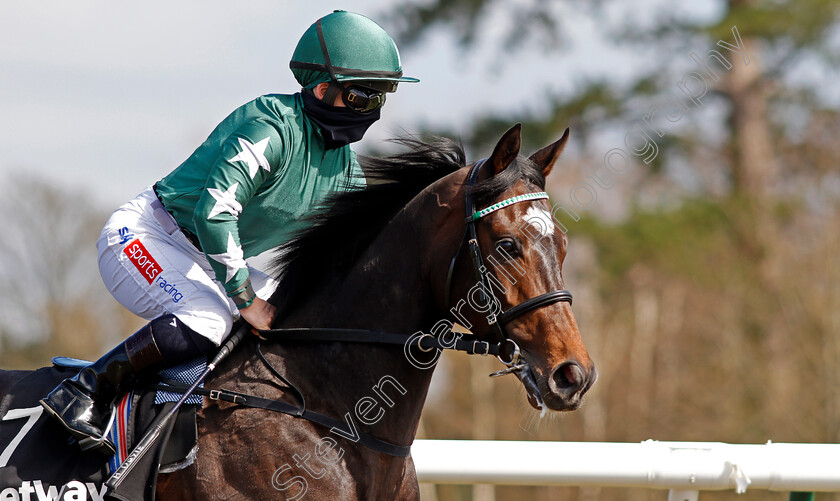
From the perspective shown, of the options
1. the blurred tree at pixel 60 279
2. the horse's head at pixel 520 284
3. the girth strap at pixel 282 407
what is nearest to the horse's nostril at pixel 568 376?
the horse's head at pixel 520 284

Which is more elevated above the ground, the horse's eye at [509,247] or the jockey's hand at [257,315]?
the horse's eye at [509,247]

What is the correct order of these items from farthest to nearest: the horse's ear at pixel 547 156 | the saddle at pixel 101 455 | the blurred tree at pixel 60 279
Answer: the blurred tree at pixel 60 279, the horse's ear at pixel 547 156, the saddle at pixel 101 455

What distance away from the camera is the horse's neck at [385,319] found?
10.0ft

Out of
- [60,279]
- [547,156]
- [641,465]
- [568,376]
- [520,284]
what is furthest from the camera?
[60,279]

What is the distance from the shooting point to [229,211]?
2969 mm

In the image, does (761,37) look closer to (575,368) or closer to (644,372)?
(644,372)

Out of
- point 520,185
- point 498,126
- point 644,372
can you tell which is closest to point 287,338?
point 520,185

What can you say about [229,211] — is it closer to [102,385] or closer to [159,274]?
[159,274]

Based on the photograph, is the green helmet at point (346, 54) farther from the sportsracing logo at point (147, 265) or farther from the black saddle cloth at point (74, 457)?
the black saddle cloth at point (74, 457)

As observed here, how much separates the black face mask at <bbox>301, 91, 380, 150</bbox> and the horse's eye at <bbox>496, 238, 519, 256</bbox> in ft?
2.70

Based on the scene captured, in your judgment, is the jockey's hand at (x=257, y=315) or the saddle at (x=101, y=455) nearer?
the saddle at (x=101, y=455)

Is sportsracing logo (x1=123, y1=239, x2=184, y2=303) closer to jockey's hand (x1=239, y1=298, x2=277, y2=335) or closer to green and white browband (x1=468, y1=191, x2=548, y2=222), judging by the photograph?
jockey's hand (x1=239, y1=298, x2=277, y2=335)

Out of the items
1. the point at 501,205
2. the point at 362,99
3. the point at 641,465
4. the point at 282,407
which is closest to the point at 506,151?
the point at 501,205

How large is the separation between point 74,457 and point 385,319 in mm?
1195
